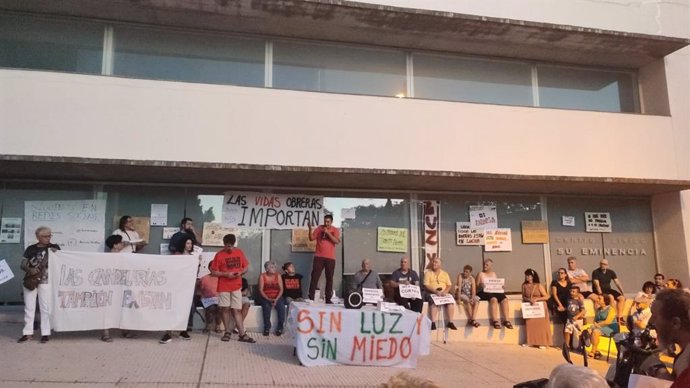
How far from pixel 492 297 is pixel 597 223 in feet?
11.4

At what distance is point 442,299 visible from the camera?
34.0 ft

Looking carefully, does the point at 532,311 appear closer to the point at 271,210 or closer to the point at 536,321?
the point at 536,321

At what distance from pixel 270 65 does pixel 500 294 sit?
6.68 metres

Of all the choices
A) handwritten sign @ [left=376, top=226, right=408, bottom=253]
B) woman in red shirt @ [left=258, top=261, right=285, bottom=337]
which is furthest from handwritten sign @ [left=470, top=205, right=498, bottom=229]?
woman in red shirt @ [left=258, top=261, right=285, bottom=337]

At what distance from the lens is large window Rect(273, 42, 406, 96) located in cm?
1088

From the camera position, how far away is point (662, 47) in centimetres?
1162

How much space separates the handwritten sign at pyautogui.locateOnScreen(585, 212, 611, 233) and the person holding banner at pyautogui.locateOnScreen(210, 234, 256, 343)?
26.5 feet

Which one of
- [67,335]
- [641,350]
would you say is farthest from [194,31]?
[641,350]

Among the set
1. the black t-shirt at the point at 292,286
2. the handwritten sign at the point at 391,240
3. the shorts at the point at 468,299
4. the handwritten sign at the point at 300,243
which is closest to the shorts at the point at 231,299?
the black t-shirt at the point at 292,286

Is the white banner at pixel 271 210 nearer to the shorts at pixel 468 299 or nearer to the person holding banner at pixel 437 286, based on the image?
the person holding banner at pixel 437 286

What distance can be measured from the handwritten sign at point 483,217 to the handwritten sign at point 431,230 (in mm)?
795

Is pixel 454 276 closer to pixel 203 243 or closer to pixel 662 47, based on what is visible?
pixel 203 243

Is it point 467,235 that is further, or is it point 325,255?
point 467,235

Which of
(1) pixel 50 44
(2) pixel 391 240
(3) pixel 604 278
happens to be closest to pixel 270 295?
(2) pixel 391 240
